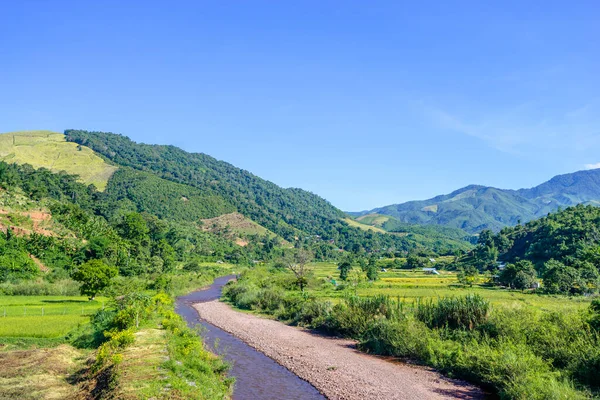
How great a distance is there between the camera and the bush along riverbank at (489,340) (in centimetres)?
1883

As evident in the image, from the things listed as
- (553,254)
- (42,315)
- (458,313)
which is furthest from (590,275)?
(42,315)

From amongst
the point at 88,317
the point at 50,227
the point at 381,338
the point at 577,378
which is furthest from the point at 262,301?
the point at 50,227

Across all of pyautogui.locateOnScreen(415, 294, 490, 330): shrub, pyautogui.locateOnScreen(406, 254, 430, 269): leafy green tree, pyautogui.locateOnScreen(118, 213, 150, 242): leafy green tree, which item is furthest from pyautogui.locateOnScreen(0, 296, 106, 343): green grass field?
pyautogui.locateOnScreen(406, 254, 430, 269): leafy green tree

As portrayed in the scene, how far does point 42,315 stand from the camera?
3466cm

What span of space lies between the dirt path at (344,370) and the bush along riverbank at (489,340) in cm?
140

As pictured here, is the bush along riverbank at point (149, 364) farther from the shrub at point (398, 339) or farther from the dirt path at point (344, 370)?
the shrub at point (398, 339)

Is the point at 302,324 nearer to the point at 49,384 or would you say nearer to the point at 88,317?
the point at 88,317

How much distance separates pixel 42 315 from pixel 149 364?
2239cm

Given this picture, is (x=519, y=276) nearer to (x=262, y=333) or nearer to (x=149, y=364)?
(x=262, y=333)

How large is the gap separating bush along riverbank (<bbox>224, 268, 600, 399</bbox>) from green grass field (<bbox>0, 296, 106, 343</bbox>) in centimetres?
2106

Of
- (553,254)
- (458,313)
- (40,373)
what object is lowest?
(553,254)

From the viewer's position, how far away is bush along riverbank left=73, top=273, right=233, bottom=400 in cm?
1584

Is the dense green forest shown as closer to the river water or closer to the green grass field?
the river water

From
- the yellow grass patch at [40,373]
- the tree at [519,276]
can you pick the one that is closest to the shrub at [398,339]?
the yellow grass patch at [40,373]
